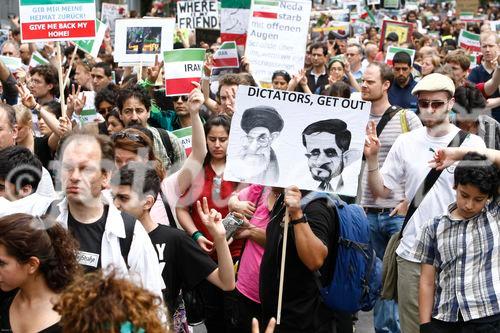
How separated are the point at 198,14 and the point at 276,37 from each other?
4119 mm

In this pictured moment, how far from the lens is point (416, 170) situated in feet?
17.8

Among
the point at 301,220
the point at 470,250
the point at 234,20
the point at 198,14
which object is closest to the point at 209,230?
the point at 301,220

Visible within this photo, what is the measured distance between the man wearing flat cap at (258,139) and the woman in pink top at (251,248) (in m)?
0.28

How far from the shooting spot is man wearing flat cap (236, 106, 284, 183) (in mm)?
4590

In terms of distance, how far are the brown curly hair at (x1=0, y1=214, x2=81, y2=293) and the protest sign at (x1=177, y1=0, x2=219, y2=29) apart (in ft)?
34.6

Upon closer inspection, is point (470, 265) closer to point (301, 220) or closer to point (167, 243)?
point (301, 220)

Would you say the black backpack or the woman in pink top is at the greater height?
the black backpack

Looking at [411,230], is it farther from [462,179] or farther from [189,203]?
[189,203]

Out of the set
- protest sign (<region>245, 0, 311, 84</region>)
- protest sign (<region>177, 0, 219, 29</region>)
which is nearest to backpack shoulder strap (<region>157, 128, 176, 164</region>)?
protest sign (<region>245, 0, 311, 84</region>)

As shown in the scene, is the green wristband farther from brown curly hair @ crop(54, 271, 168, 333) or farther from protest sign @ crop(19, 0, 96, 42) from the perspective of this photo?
protest sign @ crop(19, 0, 96, 42)

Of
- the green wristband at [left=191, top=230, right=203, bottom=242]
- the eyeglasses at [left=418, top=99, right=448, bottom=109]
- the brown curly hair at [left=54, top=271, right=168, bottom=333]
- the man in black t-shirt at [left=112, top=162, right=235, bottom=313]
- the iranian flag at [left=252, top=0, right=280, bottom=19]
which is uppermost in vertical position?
the iranian flag at [left=252, top=0, right=280, bottom=19]

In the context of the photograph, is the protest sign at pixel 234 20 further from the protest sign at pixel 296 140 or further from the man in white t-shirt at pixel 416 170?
the protest sign at pixel 296 140

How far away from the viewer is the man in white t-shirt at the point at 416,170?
515 centimetres

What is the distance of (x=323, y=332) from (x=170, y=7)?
34.2 meters
